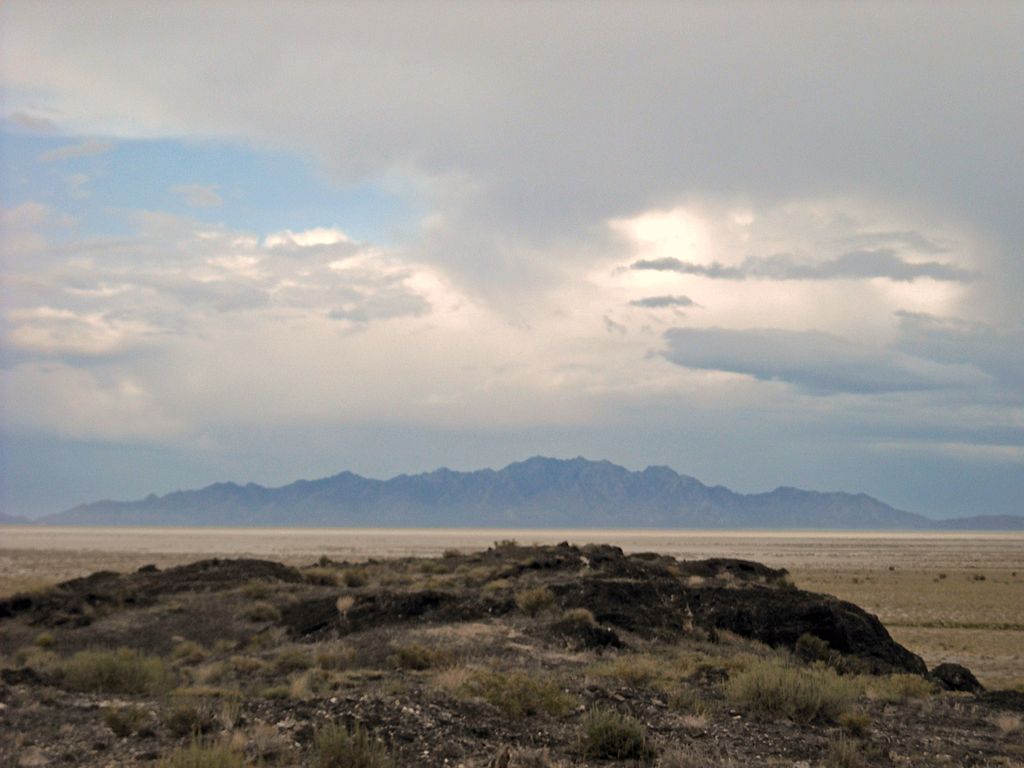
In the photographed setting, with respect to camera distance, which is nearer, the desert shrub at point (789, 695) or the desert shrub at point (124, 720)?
the desert shrub at point (124, 720)

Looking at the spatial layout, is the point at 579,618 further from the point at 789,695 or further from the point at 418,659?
the point at 789,695

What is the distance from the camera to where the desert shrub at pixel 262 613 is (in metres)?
31.4

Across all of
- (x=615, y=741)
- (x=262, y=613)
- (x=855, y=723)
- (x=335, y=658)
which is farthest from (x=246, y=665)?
(x=855, y=723)

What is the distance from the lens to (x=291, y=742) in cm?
1338

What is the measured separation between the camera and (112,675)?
67.9ft

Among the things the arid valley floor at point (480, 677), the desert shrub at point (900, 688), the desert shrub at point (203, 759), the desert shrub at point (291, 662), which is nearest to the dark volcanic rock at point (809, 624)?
the arid valley floor at point (480, 677)

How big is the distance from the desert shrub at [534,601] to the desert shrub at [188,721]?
14.1m

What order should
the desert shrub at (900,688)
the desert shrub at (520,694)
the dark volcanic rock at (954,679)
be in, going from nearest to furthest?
the desert shrub at (520,694), the desert shrub at (900,688), the dark volcanic rock at (954,679)

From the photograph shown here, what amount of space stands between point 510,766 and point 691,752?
9.29 ft

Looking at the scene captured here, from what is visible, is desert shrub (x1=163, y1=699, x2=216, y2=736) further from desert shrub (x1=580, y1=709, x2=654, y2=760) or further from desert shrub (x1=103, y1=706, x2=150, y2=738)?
desert shrub (x1=580, y1=709, x2=654, y2=760)

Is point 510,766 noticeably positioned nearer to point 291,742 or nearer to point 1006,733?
point 291,742

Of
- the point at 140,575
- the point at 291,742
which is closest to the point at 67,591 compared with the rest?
the point at 140,575

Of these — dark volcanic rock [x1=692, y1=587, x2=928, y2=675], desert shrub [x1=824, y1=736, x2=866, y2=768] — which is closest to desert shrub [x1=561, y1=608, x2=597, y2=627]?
dark volcanic rock [x1=692, y1=587, x2=928, y2=675]

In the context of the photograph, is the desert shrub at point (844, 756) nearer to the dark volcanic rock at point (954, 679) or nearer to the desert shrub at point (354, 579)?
the dark volcanic rock at point (954, 679)
